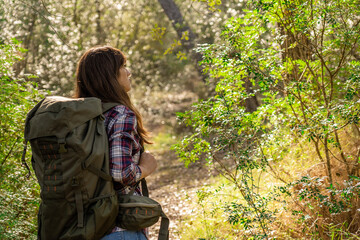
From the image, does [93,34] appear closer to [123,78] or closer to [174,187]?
[174,187]

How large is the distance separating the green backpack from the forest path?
3.28 meters

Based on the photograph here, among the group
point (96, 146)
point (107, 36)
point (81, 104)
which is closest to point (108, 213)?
point (96, 146)

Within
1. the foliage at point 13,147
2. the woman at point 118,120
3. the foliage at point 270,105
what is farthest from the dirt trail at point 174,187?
the woman at point 118,120

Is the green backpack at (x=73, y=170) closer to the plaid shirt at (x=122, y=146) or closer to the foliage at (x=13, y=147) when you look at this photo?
the plaid shirt at (x=122, y=146)

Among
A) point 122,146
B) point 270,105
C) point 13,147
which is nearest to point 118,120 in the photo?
point 122,146

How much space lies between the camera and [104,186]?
1997 millimetres

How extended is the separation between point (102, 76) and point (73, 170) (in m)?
0.64

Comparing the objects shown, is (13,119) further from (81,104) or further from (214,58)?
(81,104)

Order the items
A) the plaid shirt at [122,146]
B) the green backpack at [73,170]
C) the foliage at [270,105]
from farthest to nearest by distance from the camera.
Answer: the foliage at [270,105]
the plaid shirt at [122,146]
the green backpack at [73,170]

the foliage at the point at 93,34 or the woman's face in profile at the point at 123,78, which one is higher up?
the foliage at the point at 93,34

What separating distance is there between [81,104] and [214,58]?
1.99m

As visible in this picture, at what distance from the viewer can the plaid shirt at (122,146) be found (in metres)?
2.04

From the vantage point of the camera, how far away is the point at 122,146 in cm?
206

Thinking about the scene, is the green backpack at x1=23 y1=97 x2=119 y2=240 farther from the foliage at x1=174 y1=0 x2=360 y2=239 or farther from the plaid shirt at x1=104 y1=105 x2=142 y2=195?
the foliage at x1=174 y1=0 x2=360 y2=239
